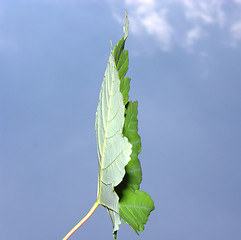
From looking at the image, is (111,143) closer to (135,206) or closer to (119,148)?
(119,148)

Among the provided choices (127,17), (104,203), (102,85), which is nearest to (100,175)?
(104,203)

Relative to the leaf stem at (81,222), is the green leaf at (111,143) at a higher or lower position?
higher

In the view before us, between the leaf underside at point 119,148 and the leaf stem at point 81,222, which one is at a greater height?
the leaf underside at point 119,148

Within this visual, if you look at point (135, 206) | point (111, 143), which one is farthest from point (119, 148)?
point (135, 206)

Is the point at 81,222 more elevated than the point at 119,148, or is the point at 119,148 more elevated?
the point at 119,148

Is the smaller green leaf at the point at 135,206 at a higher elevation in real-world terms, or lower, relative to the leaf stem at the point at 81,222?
higher

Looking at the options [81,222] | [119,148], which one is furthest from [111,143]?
[81,222]
